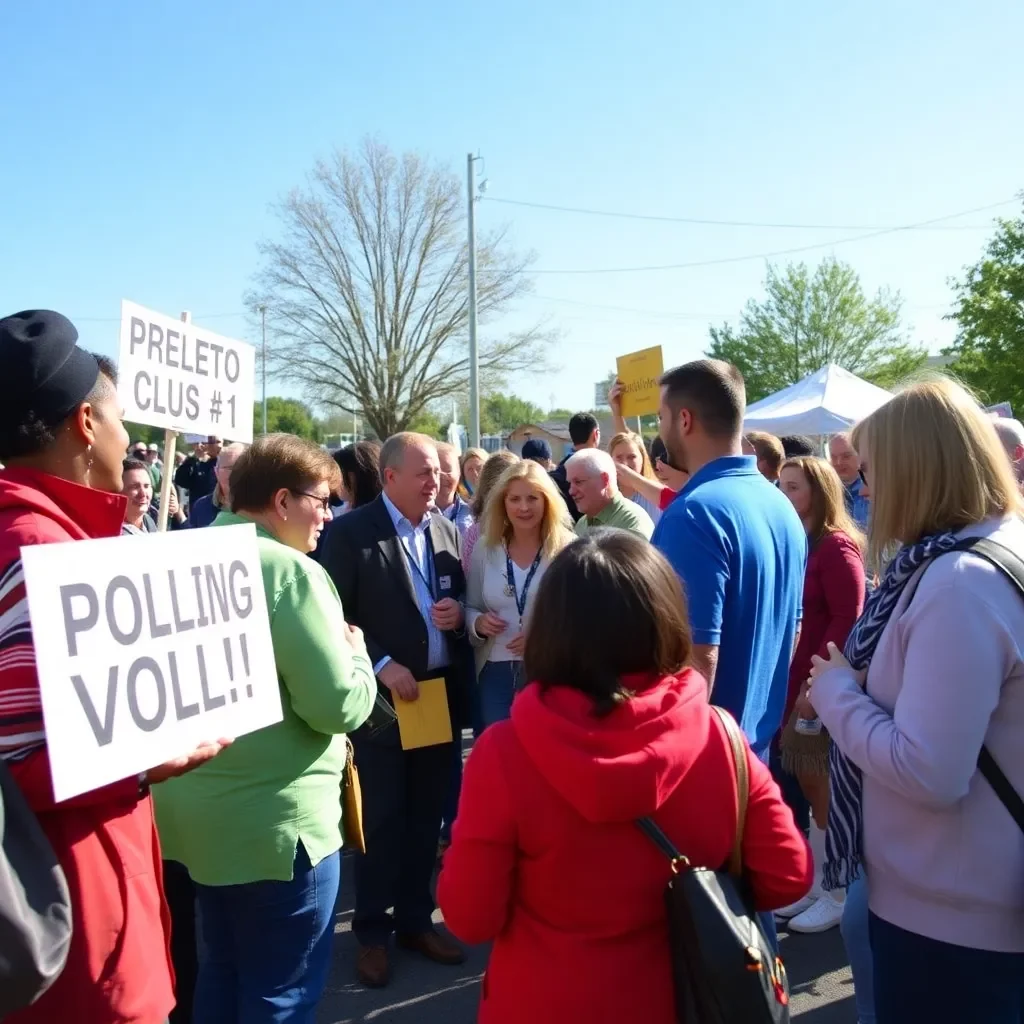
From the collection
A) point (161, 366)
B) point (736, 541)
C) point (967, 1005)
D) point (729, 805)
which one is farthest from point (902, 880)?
point (161, 366)

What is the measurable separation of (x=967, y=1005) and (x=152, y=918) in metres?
1.61

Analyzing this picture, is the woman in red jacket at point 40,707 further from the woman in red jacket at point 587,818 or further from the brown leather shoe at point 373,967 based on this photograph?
the brown leather shoe at point 373,967

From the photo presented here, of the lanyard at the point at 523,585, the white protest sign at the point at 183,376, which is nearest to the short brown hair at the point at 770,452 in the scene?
the lanyard at the point at 523,585

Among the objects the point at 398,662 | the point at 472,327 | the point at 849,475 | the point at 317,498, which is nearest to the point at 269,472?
the point at 317,498

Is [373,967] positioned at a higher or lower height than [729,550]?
lower

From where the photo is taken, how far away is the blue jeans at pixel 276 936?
2.39 meters

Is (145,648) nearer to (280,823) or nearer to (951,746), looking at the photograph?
(280,823)

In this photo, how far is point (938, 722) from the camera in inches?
67.8

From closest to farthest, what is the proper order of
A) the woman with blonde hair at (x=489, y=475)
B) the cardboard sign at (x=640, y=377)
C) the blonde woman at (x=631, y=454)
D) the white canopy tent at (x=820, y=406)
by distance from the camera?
the woman with blonde hair at (x=489, y=475)
the blonde woman at (x=631, y=454)
the cardboard sign at (x=640, y=377)
the white canopy tent at (x=820, y=406)

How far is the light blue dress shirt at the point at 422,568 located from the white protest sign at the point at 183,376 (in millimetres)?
761

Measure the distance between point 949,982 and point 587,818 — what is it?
939 millimetres

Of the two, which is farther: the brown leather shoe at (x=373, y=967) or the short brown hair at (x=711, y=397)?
the brown leather shoe at (x=373, y=967)

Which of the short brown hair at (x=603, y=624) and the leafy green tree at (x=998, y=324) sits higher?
the leafy green tree at (x=998, y=324)

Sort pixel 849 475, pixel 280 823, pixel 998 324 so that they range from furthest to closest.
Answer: pixel 998 324
pixel 849 475
pixel 280 823
